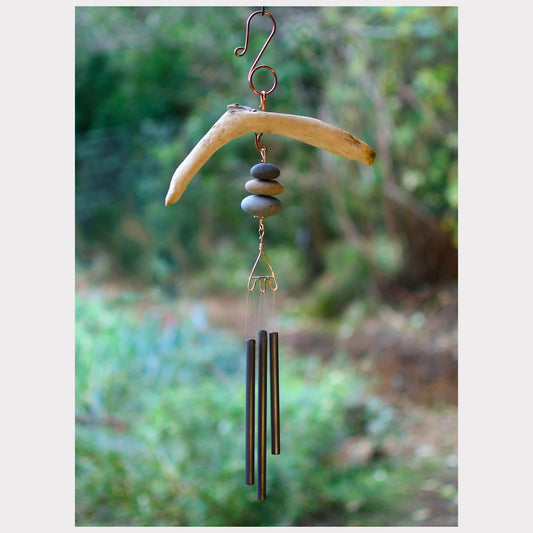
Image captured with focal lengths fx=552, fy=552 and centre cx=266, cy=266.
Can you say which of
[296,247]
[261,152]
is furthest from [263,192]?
[296,247]

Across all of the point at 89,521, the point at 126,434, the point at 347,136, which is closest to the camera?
the point at 347,136

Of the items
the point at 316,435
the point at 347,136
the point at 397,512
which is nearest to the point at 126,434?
the point at 316,435

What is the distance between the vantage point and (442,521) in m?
3.94

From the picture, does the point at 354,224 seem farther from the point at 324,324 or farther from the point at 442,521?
→ the point at 442,521

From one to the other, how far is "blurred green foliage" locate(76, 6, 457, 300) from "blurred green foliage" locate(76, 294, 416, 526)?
2.58ft

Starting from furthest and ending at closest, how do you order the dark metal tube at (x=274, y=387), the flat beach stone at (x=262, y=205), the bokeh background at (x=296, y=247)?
the bokeh background at (x=296, y=247) < the dark metal tube at (x=274, y=387) < the flat beach stone at (x=262, y=205)

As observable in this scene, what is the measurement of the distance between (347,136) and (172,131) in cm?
377

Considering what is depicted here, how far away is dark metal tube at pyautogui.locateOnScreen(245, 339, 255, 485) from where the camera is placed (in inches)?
72.8

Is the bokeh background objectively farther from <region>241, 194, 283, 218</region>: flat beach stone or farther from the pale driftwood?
the pale driftwood

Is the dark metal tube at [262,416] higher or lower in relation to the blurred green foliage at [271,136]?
lower

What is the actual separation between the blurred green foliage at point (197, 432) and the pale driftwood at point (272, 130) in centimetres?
251

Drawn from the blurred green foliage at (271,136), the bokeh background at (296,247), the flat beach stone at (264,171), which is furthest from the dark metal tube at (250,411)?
the blurred green foliage at (271,136)

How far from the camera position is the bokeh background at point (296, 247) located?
419cm

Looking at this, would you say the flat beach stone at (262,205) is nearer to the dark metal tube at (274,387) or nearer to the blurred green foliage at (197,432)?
the dark metal tube at (274,387)
